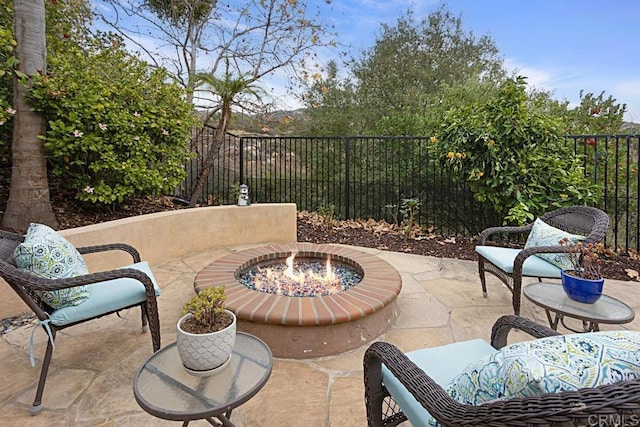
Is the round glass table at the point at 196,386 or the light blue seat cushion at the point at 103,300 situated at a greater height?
the light blue seat cushion at the point at 103,300

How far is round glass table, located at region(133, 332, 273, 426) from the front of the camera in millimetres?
1091

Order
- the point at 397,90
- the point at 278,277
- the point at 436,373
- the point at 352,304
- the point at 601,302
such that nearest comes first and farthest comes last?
the point at 436,373
the point at 601,302
the point at 352,304
the point at 278,277
the point at 397,90

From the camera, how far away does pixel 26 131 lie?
128 inches

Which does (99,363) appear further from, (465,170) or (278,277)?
(465,170)

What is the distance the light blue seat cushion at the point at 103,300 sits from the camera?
1800 mm

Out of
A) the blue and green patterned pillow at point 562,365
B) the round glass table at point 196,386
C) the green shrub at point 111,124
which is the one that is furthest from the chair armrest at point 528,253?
the green shrub at point 111,124

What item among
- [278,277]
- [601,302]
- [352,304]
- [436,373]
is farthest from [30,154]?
[601,302]

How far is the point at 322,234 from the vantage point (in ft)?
16.9

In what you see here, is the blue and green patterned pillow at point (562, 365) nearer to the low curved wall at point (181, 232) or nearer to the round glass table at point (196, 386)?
the round glass table at point (196, 386)

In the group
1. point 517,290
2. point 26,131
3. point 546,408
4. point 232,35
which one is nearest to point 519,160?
point 517,290

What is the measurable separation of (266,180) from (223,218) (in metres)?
2.25

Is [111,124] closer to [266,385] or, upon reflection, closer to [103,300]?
[103,300]

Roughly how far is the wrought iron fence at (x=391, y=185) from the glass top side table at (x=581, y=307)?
303 centimetres

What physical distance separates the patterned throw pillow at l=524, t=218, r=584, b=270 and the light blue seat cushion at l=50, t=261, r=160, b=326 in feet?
9.54
